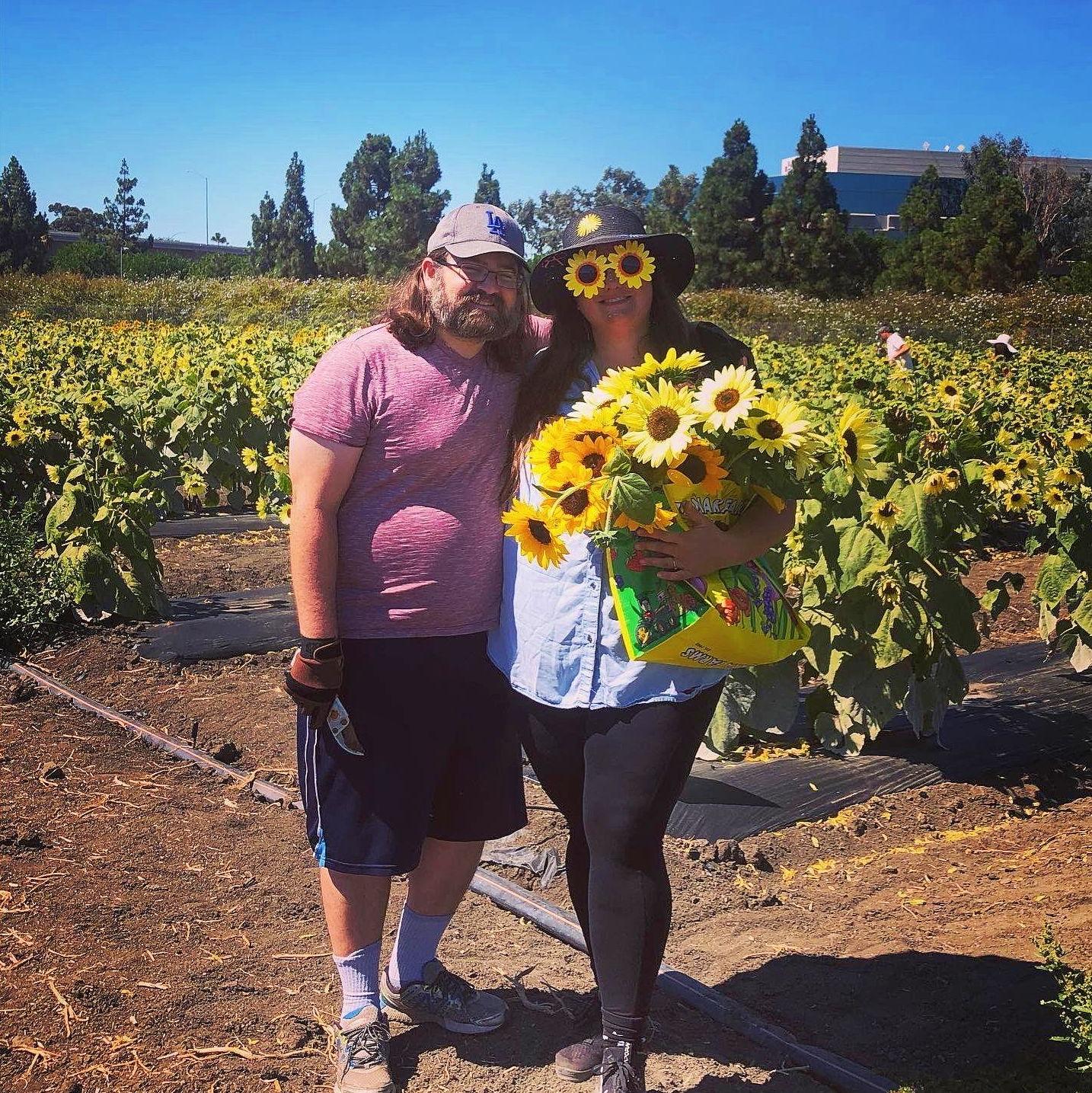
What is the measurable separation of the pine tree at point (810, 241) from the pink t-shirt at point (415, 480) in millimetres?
39737

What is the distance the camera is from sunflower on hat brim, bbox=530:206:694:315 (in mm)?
2254

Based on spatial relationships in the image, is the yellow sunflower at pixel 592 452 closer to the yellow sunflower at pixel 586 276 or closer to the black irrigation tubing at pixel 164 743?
the yellow sunflower at pixel 586 276

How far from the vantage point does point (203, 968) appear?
291 cm

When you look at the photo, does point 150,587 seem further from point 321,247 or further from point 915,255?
point 321,247

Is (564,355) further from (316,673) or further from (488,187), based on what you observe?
(488,187)

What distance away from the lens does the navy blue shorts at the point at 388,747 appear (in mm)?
2389

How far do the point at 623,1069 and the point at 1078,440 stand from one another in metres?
3.79

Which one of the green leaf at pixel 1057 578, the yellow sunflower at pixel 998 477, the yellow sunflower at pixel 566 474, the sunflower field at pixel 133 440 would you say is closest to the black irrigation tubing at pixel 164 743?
the sunflower field at pixel 133 440

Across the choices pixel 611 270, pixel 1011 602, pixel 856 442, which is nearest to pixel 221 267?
pixel 1011 602

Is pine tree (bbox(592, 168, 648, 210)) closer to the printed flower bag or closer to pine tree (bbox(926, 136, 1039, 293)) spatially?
pine tree (bbox(926, 136, 1039, 293))

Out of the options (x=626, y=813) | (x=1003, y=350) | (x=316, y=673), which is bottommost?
(x=626, y=813)

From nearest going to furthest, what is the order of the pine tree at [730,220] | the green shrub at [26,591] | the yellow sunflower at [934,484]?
the yellow sunflower at [934,484] → the green shrub at [26,591] → the pine tree at [730,220]

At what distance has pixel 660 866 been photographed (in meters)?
2.24

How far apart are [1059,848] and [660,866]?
80.5 inches
